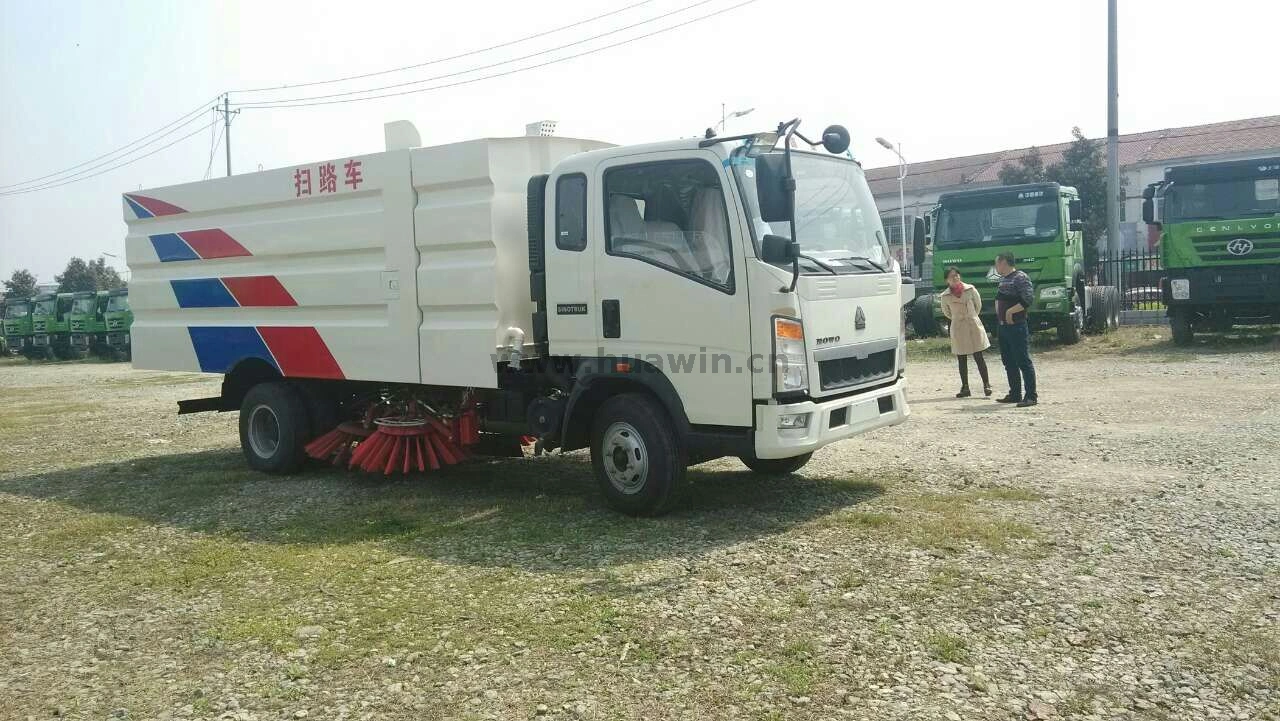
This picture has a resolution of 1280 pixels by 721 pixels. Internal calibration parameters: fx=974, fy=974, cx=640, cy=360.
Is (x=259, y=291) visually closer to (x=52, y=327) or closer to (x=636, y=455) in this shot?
(x=636, y=455)

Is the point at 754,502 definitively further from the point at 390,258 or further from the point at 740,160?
the point at 390,258

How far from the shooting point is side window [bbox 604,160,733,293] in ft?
20.2

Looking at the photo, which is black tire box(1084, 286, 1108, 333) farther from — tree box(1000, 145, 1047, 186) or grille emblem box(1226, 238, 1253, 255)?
tree box(1000, 145, 1047, 186)

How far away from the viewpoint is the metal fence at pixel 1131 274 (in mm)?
22578

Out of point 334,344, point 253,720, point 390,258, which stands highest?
point 390,258

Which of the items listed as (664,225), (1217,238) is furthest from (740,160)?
(1217,238)

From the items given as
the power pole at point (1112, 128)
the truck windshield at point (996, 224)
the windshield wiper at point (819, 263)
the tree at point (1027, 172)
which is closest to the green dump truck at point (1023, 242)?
the truck windshield at point (996, 224)

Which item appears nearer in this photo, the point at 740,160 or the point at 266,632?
the point at 266,632

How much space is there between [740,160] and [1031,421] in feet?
18.8

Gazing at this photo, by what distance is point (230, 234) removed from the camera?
8.77 m

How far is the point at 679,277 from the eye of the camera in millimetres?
6258

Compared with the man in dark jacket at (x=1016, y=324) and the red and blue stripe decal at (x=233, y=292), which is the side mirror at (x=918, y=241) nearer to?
the man in dark jacket at (x=1016, y=324)

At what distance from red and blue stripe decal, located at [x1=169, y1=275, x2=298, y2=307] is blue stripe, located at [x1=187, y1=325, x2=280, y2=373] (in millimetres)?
243

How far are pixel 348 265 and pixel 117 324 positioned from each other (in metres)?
28.5
